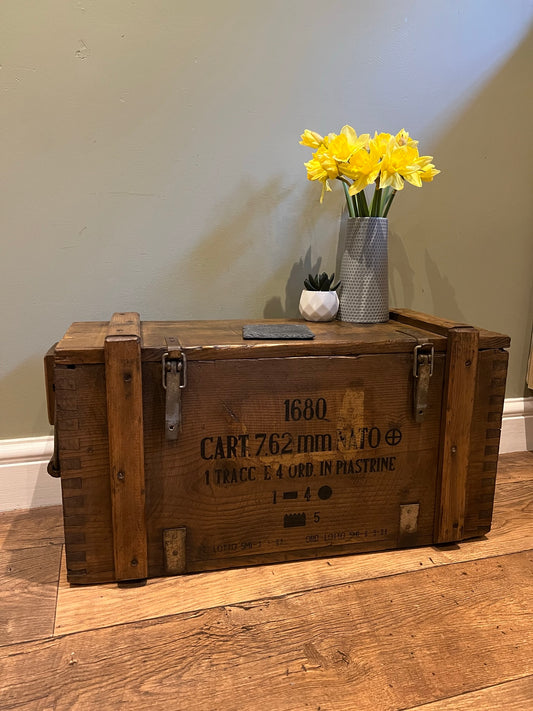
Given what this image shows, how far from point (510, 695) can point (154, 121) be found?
48.3 inches

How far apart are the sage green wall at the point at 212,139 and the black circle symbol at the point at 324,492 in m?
0.48

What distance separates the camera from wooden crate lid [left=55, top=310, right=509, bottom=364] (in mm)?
984

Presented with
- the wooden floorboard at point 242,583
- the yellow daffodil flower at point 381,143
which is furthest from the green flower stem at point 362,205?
the wooden floorboard at point 242,583

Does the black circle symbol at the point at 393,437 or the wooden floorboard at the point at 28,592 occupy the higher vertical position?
the black circle symbol at the point at 393,437

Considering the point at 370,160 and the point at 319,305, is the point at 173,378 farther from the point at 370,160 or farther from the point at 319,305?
the point at 370,160

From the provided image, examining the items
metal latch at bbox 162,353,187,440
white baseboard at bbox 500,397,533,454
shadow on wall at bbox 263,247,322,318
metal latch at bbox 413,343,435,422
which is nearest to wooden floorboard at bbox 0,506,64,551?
metal latch at bbox 162,353,187,440

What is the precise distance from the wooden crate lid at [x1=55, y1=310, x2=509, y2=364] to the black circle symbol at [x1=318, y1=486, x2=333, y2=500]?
0.26 metres

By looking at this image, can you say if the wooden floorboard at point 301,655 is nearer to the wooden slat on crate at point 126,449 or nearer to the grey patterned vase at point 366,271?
the wooden slat on crate at point 126,449

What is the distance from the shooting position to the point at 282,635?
904 mm

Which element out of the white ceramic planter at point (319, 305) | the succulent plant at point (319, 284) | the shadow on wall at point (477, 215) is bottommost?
the white ceramic planter at point (319, 305)

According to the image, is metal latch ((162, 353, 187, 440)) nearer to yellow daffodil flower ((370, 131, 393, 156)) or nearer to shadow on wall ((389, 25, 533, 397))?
yellow daffodil flower ((370, 131, 393, 156))

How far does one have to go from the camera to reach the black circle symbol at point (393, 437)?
1110mm

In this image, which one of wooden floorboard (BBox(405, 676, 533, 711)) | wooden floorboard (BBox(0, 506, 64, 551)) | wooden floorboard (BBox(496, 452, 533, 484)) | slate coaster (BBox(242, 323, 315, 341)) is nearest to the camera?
wooden floorboard (BBox(405, 676, 533, 711))

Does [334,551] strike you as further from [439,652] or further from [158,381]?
[158,381]
